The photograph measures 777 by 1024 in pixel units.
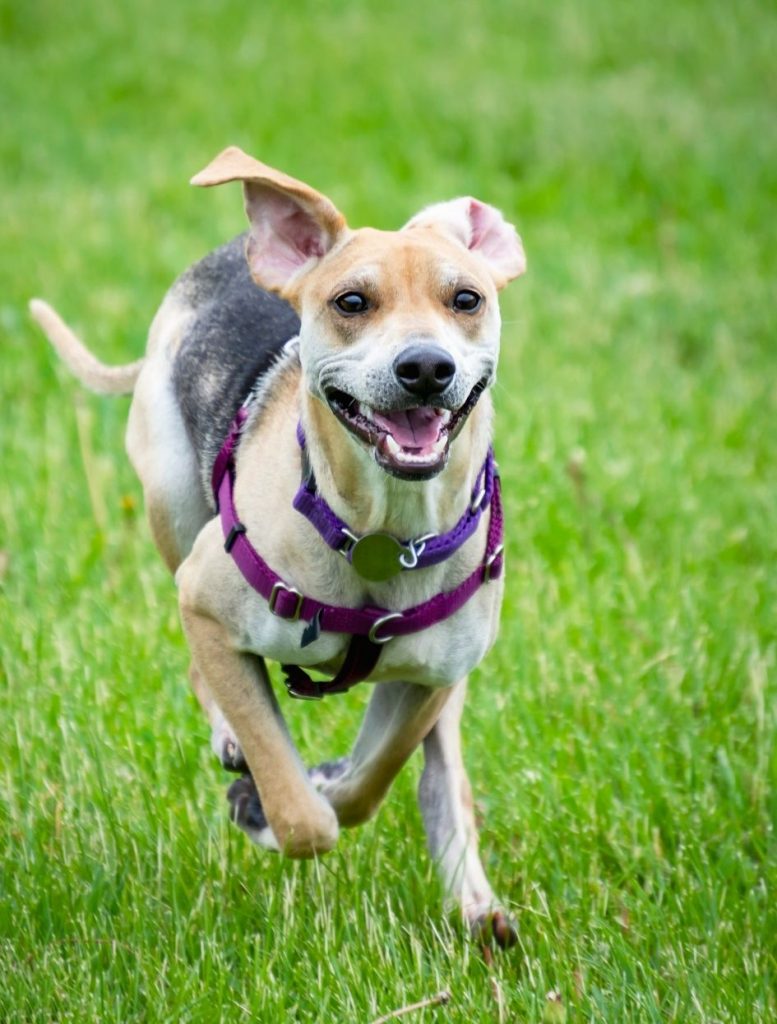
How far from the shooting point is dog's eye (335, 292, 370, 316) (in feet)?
12.0

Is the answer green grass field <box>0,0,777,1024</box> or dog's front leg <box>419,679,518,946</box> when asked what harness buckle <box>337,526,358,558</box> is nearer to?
dog's front leg <box>419,679,518,946</box>

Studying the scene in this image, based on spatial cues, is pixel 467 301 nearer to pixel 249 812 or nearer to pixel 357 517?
pixel 357 517

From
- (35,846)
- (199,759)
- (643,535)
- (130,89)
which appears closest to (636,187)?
Answer: (130,89)

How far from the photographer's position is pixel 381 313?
3.65 m

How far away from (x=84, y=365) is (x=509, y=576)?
1845 mm

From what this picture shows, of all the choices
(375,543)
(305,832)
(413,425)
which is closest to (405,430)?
(413,425)

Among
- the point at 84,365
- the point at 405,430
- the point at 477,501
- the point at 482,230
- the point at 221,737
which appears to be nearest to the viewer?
the point at 405,430

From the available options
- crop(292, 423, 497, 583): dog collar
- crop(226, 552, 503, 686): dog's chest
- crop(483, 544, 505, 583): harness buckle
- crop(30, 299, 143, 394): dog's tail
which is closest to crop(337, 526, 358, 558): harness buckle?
crop(292, 423, 497, 583): dog collar

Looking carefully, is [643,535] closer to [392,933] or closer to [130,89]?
[392,933]

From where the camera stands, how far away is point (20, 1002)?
137 inches

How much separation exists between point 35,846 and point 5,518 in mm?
2515

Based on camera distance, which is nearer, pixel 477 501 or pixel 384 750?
pixel 477 501

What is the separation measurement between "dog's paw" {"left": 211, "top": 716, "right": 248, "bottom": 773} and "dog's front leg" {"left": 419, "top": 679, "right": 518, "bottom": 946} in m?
0.55

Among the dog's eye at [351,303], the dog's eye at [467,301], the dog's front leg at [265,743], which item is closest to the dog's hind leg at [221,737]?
the dog's front leg at [265,743]
